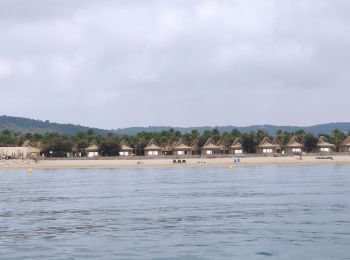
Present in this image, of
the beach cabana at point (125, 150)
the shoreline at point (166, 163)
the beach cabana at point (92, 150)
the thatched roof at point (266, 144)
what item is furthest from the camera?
the beach cabana at point (125, 150)

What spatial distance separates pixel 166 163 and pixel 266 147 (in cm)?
4340

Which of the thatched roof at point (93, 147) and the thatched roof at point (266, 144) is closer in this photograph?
the thatched roof at point (266, 144)

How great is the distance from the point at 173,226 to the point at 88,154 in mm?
165872

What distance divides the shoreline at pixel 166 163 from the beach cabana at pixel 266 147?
853 inches

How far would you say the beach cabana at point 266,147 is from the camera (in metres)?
195

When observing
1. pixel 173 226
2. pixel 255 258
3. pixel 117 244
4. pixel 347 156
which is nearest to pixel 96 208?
pixel 173 226

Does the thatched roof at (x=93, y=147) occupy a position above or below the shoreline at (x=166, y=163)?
above

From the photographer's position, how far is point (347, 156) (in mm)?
176375

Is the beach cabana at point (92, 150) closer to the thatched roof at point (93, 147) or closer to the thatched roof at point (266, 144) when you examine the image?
the thatched roof at point (93, 147)

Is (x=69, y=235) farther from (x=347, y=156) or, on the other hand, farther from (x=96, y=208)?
(x=347, y=156)

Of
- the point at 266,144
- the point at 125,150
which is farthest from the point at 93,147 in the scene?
the point at 266,144

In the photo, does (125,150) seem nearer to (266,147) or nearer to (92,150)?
(92,150)

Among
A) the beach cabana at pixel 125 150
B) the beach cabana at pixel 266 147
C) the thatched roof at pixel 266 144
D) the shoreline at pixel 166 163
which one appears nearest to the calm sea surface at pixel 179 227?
the shoreline at pixel 166 163

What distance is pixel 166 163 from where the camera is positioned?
164 meters
